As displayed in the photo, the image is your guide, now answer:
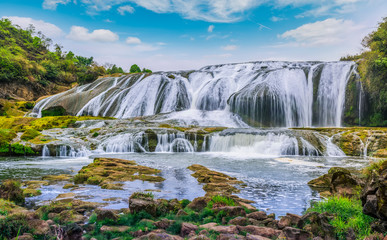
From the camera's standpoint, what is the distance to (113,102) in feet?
116

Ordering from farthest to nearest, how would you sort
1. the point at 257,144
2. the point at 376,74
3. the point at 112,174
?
the point at 376,74, the point at 257,144, the point at 112,174

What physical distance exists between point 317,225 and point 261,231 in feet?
3.33

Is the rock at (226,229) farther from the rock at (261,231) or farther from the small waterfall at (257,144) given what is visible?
the small waterfall at (257,144)

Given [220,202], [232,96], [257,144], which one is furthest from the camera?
[232,96]

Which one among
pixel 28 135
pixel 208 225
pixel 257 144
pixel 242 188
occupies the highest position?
pixel 28 135

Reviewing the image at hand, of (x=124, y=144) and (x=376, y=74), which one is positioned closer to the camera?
(x=124, y=144)

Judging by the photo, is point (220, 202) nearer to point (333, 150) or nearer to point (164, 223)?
point (164, 223)

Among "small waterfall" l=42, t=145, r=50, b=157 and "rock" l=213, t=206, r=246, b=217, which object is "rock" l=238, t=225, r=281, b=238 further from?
"small waterfall" l=42, t=145, r=50, b=157

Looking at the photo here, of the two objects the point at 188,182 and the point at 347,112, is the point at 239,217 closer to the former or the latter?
→ the point at 188,182

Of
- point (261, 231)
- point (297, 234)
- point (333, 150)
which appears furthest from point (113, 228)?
point (333, 150)

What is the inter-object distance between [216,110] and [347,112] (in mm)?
13663

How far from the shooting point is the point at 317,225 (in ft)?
15.5

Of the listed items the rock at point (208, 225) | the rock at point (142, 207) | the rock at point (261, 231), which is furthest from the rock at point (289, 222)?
the rock at point (142, 207)

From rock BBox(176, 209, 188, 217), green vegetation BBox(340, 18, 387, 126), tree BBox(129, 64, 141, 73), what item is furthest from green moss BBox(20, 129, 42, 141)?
tree BBox(129, 64, 141, 73)
